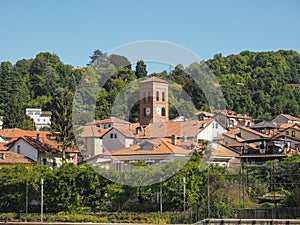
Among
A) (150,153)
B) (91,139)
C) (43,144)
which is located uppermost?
(43,144)

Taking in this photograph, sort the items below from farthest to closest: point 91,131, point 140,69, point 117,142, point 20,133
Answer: point 20,133, point 117,142, point 91,131, point 140,69

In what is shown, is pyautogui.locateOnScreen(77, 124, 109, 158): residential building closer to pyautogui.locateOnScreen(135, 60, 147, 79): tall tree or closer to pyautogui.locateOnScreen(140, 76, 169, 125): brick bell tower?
pyautogui.locateOnScreen(140, 76, 169, 125): brick bell tower

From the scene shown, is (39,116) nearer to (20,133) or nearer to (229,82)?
(229,82)

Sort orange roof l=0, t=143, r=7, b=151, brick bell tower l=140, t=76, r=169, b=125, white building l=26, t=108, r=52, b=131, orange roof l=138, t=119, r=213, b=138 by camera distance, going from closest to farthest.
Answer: brick bell tower l=140, t=76, r=169, b=125, orange roof l=138, t=119, r=213, b=138, orange roof l=0, t=143, r=7, b=151, white building l=26, t=108, r=52, b=131

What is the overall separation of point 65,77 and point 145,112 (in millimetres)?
83530

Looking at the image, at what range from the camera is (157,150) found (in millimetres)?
34188

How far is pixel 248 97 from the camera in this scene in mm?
91188

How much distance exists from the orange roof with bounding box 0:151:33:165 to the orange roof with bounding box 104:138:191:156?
11777 mm

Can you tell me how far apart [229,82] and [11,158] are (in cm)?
6015

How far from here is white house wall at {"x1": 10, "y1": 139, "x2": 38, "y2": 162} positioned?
45500 mm

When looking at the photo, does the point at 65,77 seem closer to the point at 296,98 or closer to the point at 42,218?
the point at 296,98

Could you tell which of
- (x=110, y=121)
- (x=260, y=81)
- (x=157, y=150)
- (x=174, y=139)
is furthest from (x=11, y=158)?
(x=260, y=81)

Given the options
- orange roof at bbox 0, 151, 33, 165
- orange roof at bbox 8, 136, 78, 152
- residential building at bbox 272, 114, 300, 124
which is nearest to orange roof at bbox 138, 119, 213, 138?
orange roof at bbox 0, 151, 33, 165

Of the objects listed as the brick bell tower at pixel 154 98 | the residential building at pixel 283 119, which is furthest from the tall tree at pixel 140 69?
the residential building at pixel 283 119
